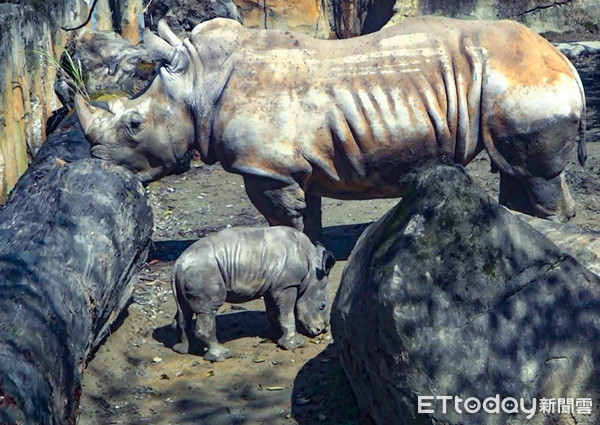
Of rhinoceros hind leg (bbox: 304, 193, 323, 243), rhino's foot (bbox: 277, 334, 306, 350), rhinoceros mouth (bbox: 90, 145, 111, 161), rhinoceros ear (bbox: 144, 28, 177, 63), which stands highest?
rhinoceros ear (bbox: 144, 28, 177, 63)

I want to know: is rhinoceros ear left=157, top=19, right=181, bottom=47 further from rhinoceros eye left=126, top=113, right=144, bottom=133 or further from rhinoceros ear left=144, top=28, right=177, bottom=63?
rhinoceros eye left=126, top=113, right=144, bottom=133

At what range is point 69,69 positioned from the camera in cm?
1137

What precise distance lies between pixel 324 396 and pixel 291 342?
905 millimetres

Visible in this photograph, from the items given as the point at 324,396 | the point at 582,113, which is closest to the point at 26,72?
the point at 582,113

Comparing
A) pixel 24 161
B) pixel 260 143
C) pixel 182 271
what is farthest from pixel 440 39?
pixel 24 161

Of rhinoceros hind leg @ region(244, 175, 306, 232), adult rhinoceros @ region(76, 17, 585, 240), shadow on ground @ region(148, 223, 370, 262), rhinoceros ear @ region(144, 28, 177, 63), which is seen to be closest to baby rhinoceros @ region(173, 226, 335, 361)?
rhinoceros hind leg @ region(244, 175, 306, 232)

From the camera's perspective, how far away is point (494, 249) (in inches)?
177

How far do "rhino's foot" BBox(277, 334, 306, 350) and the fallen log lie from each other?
1.08m

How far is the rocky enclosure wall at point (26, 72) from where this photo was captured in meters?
9.30

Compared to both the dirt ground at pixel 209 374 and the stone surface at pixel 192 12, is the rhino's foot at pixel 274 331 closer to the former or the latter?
the dirt ground at pixel 209 374

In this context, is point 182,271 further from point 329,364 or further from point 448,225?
point 448,225

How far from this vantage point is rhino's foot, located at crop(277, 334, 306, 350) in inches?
256

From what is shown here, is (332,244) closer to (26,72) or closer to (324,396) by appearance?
(324,396)

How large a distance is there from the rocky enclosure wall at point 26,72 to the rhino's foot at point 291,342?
367 cm
